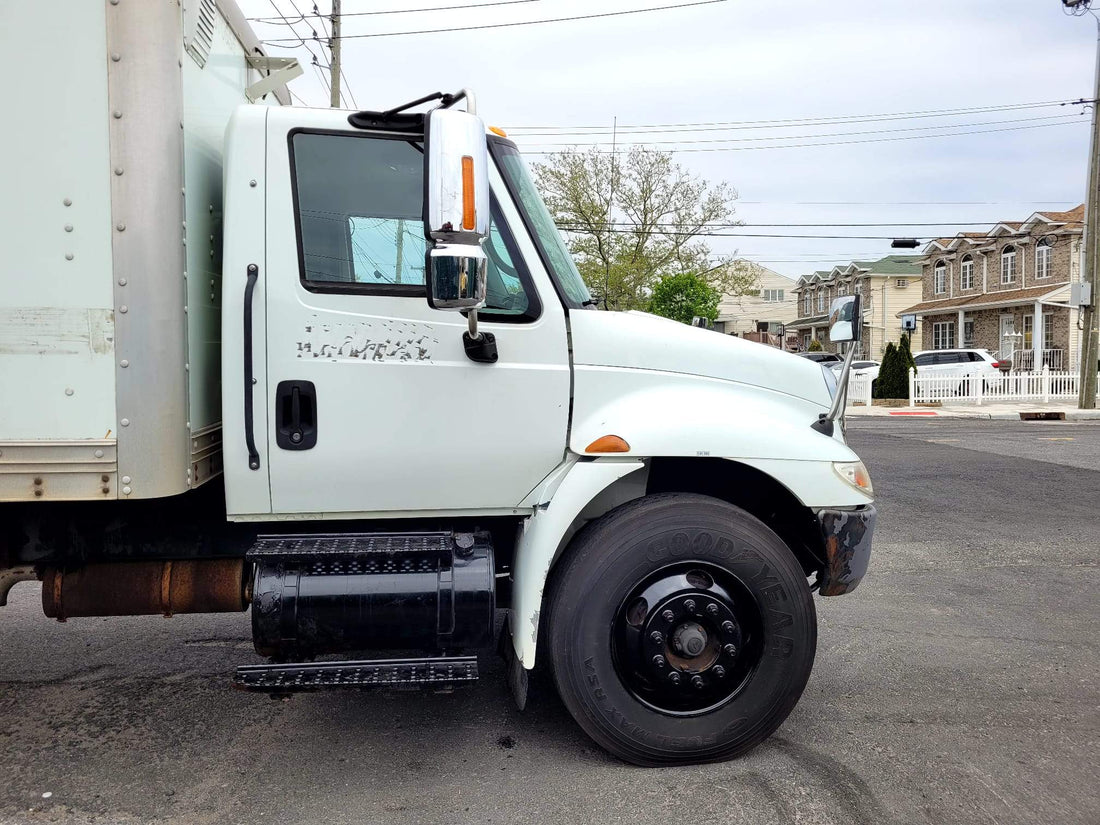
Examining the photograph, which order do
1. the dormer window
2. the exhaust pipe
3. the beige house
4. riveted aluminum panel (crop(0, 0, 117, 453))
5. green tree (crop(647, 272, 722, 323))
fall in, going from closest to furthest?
riveted aluminum panel (crop(0, 0, 117, 453)) < the exhaust pipe < green tree (crop(647, 272, 722, 323)) < the dormer window < the beige house

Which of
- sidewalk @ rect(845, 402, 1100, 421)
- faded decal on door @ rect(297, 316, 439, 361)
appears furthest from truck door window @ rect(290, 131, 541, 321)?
sidewalk @ rect(845, 402, 1100, 421)

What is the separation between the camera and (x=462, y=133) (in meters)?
2.43

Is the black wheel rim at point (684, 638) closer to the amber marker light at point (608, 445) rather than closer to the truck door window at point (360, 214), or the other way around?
the amber marker light at point (608, 445)

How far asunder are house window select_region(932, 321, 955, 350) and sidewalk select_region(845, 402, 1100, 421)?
19707 millimetres

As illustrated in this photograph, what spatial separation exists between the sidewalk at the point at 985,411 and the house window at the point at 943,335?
19.7 meters

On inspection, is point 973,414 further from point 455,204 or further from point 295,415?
point 455,204

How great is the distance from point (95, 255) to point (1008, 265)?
44.2m

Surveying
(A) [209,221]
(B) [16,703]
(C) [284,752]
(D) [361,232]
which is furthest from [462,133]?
(B) [16,703]

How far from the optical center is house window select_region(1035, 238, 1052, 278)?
37.5 meters

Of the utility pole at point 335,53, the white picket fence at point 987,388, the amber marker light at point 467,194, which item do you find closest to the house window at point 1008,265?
the white picket fence at point 987,388

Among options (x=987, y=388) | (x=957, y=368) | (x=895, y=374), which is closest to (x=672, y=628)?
(x=895, y=374)

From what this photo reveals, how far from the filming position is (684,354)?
3.31m

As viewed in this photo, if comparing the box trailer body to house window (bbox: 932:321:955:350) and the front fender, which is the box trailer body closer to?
the front fender

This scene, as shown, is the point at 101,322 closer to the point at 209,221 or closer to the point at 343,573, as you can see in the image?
the point at 209,221
